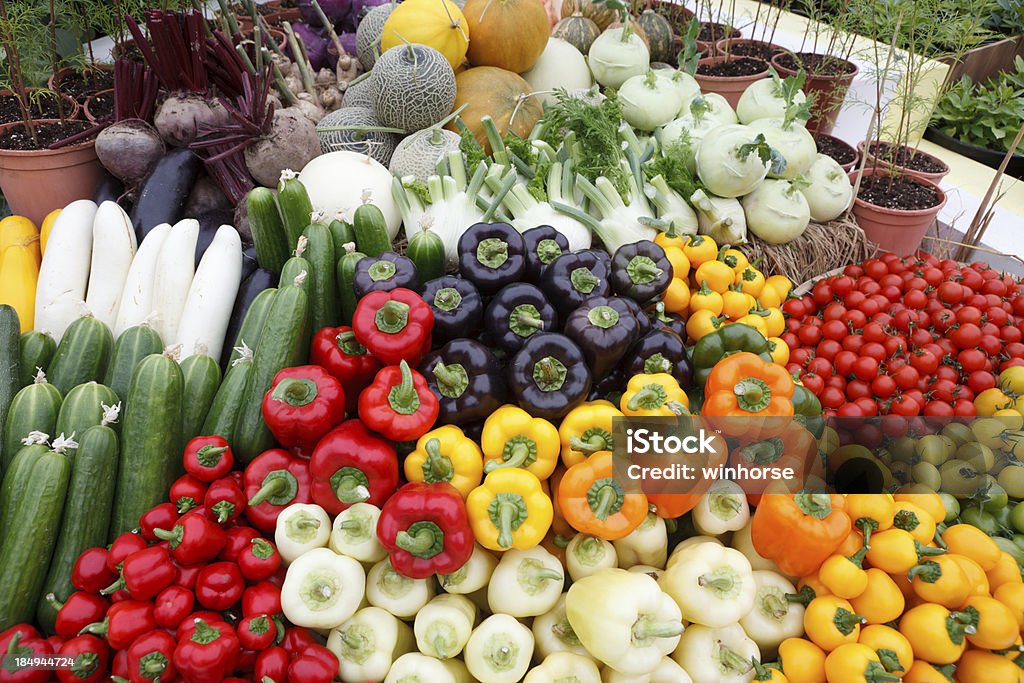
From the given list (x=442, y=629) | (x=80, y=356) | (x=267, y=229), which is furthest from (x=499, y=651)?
(x=267, y=229)

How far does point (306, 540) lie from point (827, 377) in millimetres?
2003

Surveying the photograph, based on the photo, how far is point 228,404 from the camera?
1902mm

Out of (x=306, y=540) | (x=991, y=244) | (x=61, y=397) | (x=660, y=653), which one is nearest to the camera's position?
(x=660, y=653)

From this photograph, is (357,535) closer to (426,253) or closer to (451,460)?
(451,460)

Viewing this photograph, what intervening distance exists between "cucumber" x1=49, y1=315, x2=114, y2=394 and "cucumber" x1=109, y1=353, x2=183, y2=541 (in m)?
0.37

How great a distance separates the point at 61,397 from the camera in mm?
1960

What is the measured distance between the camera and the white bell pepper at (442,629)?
149 centimetres

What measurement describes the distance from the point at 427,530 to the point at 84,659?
0.78 m

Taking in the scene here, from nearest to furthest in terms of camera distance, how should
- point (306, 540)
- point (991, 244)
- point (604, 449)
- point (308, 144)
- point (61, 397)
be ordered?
point (306, 540)
point (604, 449)
point (61, 397)
point (308, 144)
point (991, 244)

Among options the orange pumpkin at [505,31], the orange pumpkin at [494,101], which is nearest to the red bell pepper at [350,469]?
the orange pumpkin at [494,101]

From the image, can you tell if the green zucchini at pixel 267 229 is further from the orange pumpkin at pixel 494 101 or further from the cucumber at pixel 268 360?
the orange pumpkin at pixel 494 101

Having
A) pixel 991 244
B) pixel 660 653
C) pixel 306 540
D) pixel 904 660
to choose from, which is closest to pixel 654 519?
pixel 660 653

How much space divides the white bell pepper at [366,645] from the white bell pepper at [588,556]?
446mm

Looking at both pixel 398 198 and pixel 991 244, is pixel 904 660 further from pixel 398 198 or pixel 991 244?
pixel 991 244
